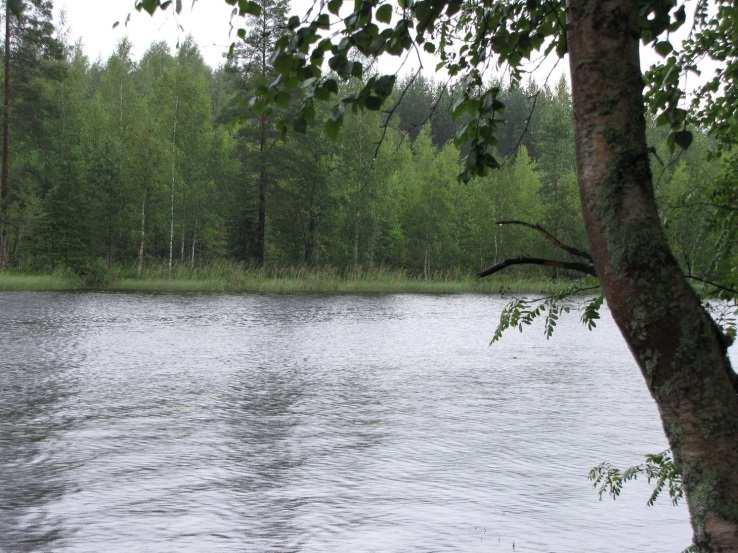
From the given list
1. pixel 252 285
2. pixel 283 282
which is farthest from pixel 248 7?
pixel 283 282

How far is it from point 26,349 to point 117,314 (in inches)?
305

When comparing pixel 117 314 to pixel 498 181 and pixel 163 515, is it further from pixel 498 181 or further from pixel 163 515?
pixel 498 181

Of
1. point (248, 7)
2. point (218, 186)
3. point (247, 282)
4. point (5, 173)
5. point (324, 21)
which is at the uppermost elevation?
point (218, 186)

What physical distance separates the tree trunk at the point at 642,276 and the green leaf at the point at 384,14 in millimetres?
764

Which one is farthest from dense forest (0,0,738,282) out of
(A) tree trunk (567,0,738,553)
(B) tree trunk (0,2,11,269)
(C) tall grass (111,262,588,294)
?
(A) tree trunk (567,0,738,553)

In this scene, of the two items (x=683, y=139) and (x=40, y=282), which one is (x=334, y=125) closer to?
(x=683, y=139)

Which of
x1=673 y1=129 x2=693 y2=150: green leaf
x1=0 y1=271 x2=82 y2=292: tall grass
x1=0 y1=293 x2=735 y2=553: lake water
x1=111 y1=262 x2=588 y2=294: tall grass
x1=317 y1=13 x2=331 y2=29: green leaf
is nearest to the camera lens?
x1=317 y1=13 x2=331 y2=29: green leaf

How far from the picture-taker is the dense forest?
41.4 metres

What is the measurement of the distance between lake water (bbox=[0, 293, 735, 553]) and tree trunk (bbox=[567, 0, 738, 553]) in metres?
4.09

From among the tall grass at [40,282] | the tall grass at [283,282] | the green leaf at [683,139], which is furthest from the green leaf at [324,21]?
the tall grass at [40,282]

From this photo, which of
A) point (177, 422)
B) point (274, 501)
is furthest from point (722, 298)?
point (177, 422)

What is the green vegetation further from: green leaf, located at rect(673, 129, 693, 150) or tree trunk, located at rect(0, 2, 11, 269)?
green leaf, located at rect(673, 129, 693, 150)

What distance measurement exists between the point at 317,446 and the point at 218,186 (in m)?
42.8

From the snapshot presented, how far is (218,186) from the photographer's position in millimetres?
50094
